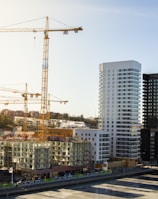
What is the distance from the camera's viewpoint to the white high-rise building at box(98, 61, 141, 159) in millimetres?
88938

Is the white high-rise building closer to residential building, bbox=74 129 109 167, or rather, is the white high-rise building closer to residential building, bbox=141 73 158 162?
residential building, bbox=141 73 158 162

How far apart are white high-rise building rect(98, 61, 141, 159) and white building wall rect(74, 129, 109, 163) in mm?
8564

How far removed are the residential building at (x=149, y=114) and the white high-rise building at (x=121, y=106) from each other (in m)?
8.11

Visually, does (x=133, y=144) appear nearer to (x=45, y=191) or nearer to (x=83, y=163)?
(x=83, y=163)

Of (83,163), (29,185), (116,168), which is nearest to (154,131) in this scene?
(116,168)

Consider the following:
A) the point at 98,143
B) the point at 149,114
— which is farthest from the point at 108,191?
the point at 149,114

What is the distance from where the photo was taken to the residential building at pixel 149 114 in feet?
322

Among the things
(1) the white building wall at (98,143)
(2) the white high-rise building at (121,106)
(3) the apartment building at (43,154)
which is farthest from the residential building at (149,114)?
(3) the apartment building at (43,154)

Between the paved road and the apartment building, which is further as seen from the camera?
the apartment building

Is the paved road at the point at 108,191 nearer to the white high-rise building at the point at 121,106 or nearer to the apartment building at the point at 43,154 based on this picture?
the apartment building at the point at 43,154

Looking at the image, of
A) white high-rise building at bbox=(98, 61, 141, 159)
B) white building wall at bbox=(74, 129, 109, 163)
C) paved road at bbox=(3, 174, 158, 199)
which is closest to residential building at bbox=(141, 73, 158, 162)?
white high-rise building at bbox=(98, 61, 141, 159)

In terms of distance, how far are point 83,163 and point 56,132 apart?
1819cm

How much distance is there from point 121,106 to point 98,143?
52.2ft

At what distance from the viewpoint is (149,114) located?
10288cm
